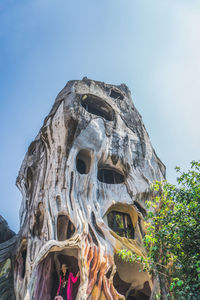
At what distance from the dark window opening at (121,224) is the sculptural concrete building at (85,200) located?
0.17 feet

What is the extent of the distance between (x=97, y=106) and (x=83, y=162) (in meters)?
4.64

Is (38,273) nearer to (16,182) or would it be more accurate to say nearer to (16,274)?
(16,274)

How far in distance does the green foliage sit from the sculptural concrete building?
6.72 feet

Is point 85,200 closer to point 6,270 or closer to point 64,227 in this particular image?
Answer: point 64,227

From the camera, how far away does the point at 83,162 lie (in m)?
14.2

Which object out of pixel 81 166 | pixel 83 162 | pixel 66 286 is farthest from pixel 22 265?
pixel 83 162

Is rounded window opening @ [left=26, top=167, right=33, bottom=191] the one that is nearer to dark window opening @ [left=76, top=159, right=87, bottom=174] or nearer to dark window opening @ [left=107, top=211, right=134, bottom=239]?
Answer: dark window opening @ [left=76, top=159, right=87, bottom=174]

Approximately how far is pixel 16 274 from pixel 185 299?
759 centimetres

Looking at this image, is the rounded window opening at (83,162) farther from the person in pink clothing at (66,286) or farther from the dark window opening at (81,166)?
the person in pink clothing at (66,286)

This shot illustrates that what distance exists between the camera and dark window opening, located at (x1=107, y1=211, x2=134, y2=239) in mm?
12031

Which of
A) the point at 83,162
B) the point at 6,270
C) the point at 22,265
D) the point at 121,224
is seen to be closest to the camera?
the point at 22,265

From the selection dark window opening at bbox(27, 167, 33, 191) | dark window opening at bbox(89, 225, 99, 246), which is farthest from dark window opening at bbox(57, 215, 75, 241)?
dark window opening at bbox(27, 167, 33, 191)

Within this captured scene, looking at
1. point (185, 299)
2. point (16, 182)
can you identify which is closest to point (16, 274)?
point (16, 182)

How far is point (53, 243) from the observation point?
9.52 metres
